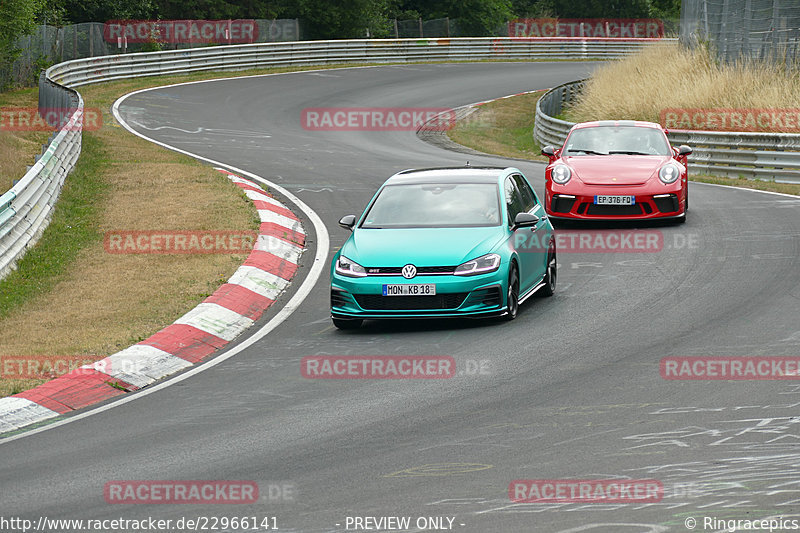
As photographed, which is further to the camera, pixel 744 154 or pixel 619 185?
pixel 744 154

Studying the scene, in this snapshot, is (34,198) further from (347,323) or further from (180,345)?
(347,323)

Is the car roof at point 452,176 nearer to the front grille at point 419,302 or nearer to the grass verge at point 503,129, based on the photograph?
the front grille at point 419,302

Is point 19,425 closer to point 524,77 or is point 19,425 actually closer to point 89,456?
point 89,456

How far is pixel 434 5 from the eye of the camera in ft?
241

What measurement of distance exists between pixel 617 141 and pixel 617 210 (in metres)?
1.98

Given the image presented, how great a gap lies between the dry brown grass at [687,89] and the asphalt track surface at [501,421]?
46.7ft

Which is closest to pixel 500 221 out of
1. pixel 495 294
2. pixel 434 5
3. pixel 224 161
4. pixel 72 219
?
pixel 495 294

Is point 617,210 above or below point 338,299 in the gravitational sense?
below

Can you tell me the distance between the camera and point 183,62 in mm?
46094

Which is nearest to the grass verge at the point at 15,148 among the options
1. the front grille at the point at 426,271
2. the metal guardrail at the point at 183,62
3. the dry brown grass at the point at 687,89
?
the metal guardrail at the point at 183,62

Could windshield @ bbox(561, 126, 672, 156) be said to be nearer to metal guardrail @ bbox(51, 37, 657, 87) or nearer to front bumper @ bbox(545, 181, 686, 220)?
front bumper @ bbox(545, 181, 686, 220)

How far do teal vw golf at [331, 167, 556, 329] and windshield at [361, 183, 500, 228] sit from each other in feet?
0.03

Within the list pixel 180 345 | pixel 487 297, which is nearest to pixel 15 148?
pixel 180 345

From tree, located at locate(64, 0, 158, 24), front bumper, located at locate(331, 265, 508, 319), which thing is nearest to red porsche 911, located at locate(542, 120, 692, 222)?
front bumper, located at locate(331, 265, 508, 319)
